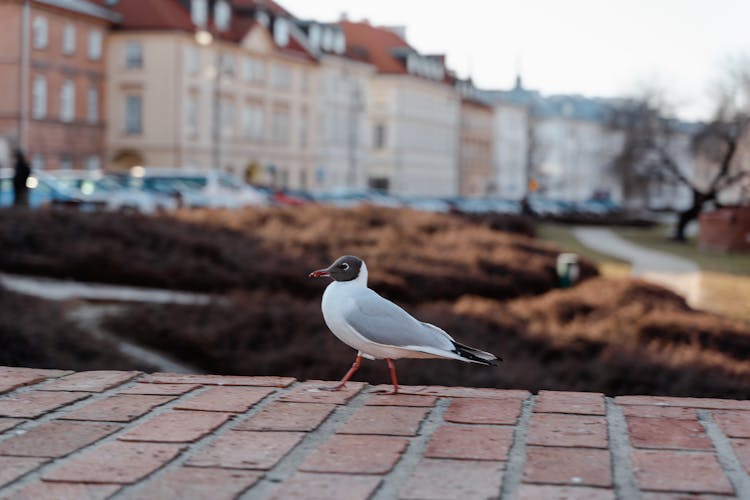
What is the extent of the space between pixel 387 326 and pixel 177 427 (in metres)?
0.76

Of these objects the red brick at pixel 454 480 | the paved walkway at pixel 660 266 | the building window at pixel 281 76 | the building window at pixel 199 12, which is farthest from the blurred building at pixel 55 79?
the red brick at pixel 454 480

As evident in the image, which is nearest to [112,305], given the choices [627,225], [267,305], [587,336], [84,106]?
[267,305]

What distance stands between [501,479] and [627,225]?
7295cm

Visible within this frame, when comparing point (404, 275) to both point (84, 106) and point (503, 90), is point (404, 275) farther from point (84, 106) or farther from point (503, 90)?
point (503, 90)

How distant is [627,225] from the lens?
7456 centimetres

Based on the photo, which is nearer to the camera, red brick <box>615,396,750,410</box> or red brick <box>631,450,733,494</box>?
red brick <box>631,450,733,494</box>

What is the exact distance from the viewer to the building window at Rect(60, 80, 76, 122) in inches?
2373

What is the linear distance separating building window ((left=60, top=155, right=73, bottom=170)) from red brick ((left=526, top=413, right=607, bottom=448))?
2282 inches

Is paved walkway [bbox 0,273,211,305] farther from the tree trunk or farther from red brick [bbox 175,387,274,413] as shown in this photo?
the tree trunk

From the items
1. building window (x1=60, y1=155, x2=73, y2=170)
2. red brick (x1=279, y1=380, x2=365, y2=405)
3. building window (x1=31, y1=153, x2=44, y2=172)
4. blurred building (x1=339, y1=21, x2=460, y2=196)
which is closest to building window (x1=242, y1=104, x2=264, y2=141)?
building window (x1=60, y1=155, x2=73, y2=170)

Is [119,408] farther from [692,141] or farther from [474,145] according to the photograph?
[474,145]

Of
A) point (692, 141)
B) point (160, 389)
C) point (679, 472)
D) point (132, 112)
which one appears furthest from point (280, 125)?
point (679, 472)

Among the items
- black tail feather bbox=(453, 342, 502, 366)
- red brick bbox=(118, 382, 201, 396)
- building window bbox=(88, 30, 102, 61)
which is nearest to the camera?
black tail feather bbox=(453, 342, 502, 366)

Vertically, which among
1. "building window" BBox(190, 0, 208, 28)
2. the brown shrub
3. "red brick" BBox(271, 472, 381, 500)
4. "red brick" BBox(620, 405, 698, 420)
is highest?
"building window" BBox(190, 0, 208, 28)
